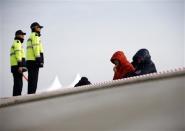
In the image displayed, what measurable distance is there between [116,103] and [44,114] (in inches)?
12.3

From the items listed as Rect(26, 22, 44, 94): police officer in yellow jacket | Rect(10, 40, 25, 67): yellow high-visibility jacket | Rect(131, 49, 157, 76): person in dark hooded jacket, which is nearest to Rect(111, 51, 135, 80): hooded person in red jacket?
Rect(131, 49, 157, 76): person in dark hooded jacket

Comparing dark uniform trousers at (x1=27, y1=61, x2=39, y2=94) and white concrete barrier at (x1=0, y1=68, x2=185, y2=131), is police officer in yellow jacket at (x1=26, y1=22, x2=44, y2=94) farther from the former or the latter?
white concrete barrier at (x1=0, y1=68, x2=185, y2=131)

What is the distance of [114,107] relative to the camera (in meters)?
1.20

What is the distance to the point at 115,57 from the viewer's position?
7.41ft

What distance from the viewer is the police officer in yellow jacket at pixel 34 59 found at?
2576mm

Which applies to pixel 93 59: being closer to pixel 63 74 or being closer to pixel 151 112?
pixel 63 74

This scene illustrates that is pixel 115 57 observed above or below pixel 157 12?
below

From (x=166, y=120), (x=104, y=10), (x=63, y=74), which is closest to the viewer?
(x=166, y=120)

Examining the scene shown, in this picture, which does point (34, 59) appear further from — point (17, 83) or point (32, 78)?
point (17, 83)

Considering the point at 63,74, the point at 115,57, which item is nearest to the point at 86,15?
the point at 63,74

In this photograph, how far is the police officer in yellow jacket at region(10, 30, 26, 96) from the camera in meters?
2.68

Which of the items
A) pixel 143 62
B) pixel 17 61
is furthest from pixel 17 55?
pixel 143 62

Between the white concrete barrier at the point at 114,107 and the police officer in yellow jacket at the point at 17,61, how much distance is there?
1.35 m

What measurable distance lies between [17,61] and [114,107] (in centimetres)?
166
